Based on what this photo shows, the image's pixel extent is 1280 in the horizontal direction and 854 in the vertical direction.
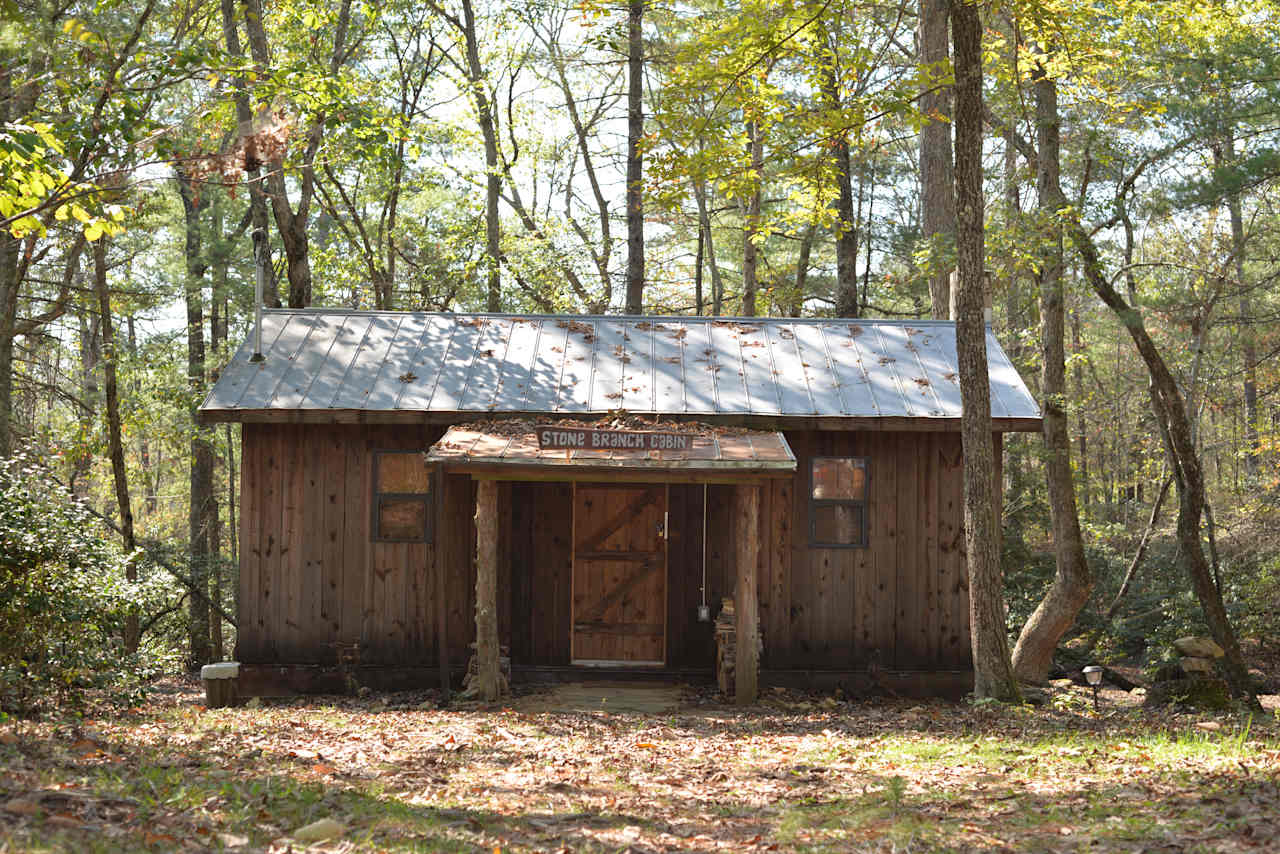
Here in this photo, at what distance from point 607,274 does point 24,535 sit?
702 inches

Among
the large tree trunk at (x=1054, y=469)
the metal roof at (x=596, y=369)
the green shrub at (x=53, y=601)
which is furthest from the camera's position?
the large tree trunk at (x=1054, y=469)

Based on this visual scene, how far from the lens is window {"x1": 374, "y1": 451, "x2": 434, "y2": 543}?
11.8 m

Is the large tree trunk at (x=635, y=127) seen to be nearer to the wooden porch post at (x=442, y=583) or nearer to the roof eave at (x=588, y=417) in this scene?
the roof eave at (x=588, y=417)

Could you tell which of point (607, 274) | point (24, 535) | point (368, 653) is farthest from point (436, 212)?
point (24, 535)

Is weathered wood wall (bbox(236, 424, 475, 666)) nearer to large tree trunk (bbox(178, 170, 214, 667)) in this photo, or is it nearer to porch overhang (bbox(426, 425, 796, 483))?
porch overhang (bbox(426, 425, 796, 483))

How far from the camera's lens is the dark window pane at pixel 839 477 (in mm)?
11859

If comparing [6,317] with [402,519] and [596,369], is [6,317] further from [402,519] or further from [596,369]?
[596,369]

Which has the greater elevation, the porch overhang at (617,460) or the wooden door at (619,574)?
the porch overhang at (617,460)

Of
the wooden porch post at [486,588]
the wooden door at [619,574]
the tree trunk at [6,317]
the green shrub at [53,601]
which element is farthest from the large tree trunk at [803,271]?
the green shrub at [53,601]

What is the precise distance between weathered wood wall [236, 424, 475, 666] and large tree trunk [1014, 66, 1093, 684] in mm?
8165

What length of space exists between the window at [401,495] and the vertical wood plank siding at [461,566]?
0.35 ft

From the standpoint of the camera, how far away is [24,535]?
8.88 m

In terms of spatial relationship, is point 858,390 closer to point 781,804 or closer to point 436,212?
point 781,804

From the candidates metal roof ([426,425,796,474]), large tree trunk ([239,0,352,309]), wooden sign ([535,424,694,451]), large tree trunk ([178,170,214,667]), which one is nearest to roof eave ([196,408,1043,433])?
metal roof ([426,425,796,474])
